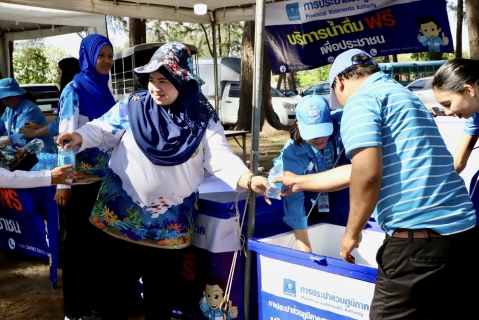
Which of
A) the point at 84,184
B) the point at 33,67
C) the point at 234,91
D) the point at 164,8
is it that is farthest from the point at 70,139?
the point at 33,67

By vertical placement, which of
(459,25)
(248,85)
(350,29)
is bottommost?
(248,85)

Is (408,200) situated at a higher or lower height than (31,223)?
higher

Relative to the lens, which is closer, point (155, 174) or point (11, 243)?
point (155, 174)

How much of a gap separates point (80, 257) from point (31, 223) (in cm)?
133

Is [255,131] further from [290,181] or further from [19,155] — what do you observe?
[19,155]

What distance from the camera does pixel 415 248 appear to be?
1.70 metres

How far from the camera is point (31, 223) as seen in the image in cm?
418

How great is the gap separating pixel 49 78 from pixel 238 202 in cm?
2322

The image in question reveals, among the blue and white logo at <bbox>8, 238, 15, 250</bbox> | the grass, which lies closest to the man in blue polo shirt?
the blue and white logo at <bbox>8, 238, 15, 250</bbox>

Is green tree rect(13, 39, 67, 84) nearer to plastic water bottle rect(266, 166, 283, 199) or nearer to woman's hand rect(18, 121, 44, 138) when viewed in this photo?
woman's hand rect(18, 121, 44, 138)

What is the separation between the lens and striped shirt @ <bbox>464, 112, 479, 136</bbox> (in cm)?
252

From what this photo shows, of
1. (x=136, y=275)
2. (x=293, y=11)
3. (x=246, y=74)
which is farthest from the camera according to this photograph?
(x=246, y=74)

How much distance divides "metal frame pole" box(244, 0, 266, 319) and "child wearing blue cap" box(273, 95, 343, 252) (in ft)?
0.54

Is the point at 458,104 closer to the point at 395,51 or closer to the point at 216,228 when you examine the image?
the point at 216,228
